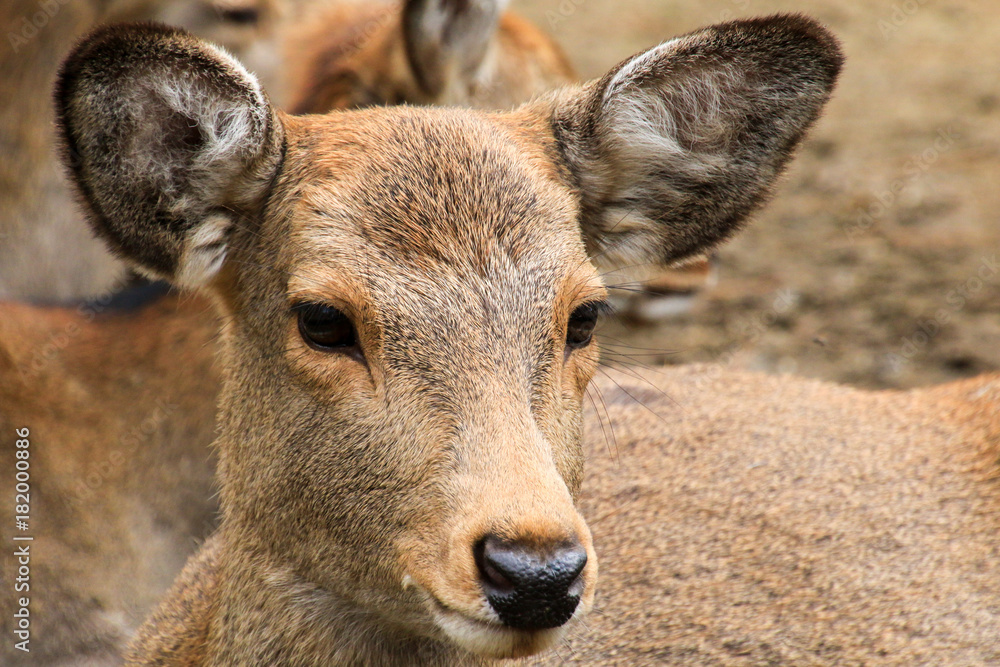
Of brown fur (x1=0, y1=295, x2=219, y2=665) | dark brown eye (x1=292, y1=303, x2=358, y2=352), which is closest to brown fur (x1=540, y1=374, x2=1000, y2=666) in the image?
dark brown eye (x1=292, y1=303, x2=358, y2=352)

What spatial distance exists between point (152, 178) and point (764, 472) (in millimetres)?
2665

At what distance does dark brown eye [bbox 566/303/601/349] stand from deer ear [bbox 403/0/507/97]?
409 cm

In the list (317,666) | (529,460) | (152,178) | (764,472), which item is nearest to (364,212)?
(152,178)

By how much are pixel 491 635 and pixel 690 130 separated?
78.1 inches

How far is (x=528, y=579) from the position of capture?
2650mm

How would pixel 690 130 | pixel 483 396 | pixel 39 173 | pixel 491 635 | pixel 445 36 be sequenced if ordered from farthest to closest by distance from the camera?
pixel 39 173 → pixel 445 36 → pixel 690 130 → pixel 483 396 → pixel 491 635

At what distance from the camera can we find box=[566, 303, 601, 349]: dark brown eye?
3432 millimetres

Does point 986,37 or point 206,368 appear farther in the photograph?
point 986,37

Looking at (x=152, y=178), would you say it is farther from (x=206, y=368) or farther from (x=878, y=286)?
(x=878, y=286)

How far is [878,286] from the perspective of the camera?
885 centimetres

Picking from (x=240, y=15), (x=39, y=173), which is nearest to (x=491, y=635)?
(x=39, y=173)

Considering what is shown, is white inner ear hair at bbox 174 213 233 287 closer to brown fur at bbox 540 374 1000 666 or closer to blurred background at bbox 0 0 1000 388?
brown fur at bbox 540 374 1000 666

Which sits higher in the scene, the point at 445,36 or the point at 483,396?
the point at 483,396

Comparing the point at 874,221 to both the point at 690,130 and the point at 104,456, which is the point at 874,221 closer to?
the point at 690,130
